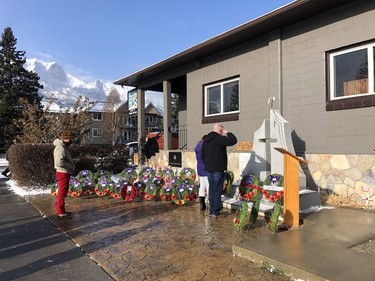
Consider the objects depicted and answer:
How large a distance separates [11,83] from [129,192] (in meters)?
38.4

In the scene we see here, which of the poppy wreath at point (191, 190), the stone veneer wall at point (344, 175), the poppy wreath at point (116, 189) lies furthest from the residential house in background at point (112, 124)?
the stone veneer wall at point (344, 175)

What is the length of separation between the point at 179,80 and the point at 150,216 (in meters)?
9.34

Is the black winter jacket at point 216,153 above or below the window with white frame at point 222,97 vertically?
below

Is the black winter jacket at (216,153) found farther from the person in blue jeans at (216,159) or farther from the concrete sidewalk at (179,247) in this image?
the concrete sidewalk at (179,247)

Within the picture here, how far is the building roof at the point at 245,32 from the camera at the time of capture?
7.83 metres

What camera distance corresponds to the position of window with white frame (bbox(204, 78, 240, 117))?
432 inches

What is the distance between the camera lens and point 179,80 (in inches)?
607

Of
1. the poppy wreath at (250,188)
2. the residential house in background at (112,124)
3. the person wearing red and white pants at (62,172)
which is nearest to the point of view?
the person wearing red and white pants at (62,172)

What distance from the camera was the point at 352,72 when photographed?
7.69 meters

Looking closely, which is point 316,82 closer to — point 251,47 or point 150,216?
point 251,47

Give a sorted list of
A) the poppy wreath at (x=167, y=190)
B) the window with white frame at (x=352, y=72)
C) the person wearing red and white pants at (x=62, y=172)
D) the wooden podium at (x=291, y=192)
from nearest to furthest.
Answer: the wooden podium at (x=291, y=192) → the person wearing red and white pants at (x=62, y=172) → the window with white frame at (x=352, y=72) → the poppy wreath at (x=167, y=190)

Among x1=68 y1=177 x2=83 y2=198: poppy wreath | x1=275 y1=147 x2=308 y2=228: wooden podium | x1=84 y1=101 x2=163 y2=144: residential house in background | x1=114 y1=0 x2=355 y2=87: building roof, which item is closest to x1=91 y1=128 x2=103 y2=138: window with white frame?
x1=84 y1=101 x2=163 y2=144: residential house in background

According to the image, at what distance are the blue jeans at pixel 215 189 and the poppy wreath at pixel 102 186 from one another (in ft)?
10.6

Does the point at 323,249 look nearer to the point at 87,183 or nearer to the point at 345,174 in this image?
the point at 345,174
